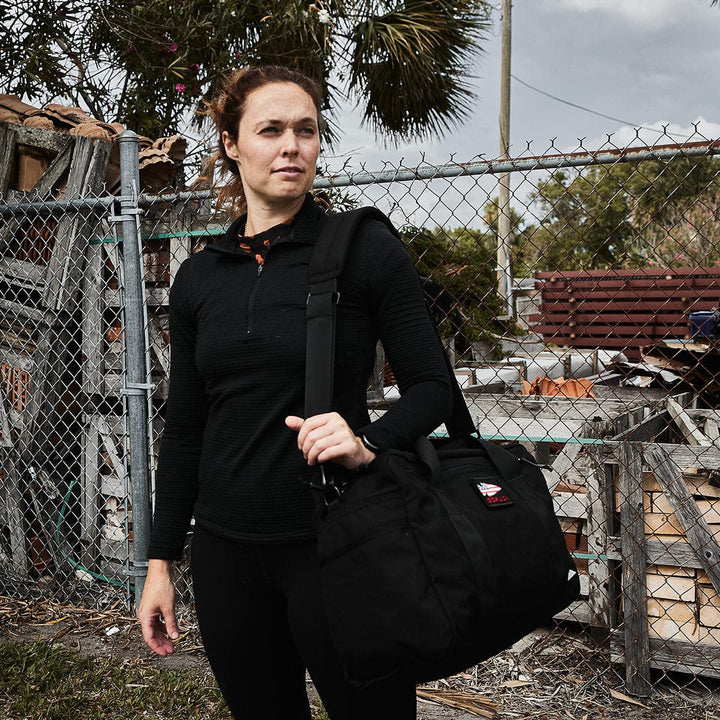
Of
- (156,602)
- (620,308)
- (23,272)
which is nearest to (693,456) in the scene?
(156,602)

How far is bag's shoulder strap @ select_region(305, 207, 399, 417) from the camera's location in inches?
53.7

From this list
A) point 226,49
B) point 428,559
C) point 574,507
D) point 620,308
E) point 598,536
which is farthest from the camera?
point 620,308

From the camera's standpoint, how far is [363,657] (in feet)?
4.04

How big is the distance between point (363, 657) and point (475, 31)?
11.3m

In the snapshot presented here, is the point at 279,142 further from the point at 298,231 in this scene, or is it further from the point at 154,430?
the point at 154,430

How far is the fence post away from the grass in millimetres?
430

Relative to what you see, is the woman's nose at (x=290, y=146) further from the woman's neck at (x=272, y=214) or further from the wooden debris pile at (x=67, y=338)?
the wooden debris pile at (x=67, y=338)

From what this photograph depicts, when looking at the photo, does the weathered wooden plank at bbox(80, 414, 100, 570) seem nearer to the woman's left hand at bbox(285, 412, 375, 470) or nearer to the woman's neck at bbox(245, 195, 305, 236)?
the woman's neck at bbox(245, 195, 305, 236)

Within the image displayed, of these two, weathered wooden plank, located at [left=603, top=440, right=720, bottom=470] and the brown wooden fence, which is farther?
the brown wooden fence

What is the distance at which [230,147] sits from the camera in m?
1.73

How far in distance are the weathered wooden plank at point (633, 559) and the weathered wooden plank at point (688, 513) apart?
0.27 ft

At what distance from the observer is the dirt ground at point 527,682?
3.06 m

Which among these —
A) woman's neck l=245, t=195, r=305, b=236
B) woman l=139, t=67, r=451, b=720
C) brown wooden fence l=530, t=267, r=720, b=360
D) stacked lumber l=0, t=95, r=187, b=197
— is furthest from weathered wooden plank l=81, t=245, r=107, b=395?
brown wooden fence l=530, t=267, r=720, b=360

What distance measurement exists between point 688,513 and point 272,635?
7.31ft
